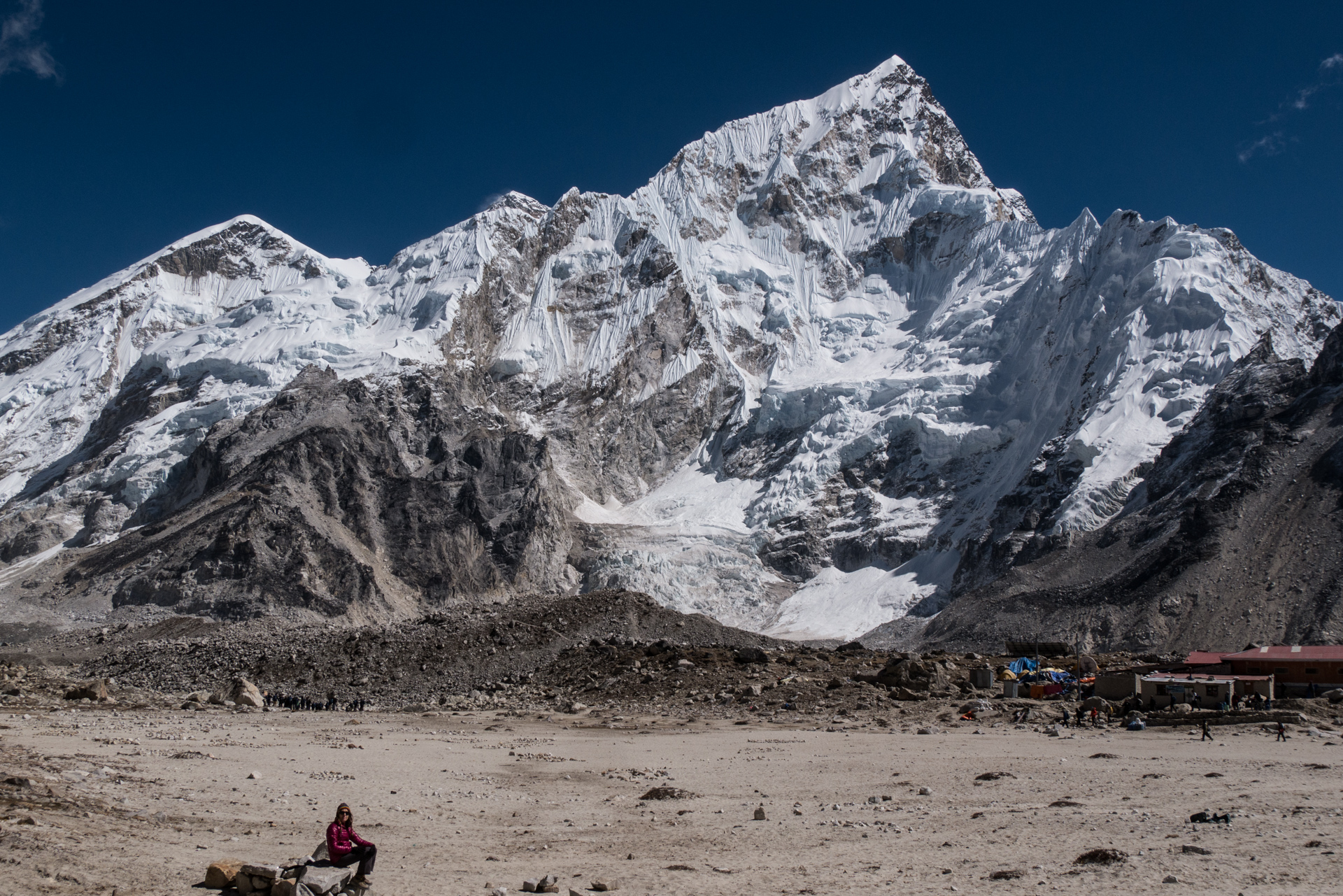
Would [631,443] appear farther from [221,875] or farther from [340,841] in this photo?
[221,875]

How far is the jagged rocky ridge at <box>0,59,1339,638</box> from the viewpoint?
121m

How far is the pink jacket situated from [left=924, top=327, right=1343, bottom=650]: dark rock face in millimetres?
74787

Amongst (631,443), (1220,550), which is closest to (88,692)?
(1220,550)

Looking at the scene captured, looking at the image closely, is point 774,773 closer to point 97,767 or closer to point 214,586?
point 97,767

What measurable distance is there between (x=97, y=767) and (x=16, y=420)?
20585 cm

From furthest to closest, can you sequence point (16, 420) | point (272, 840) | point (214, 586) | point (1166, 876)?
point (16, 420) → point (214, 586) → point (272, 840) → point (1166, 876)

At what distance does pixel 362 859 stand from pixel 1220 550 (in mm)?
88462

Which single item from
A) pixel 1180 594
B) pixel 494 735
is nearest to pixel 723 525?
pixel 1180 594

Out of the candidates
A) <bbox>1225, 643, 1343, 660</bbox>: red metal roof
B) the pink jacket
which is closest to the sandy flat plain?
the pink jacket

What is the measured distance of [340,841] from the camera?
12562mm

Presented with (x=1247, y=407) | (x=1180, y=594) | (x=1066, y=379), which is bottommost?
(x=1180, y=594)

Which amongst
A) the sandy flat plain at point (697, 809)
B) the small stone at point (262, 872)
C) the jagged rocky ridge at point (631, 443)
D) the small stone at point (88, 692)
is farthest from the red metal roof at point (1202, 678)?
the jagged rocky ridge at point (631, 443)

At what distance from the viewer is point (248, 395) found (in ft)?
543

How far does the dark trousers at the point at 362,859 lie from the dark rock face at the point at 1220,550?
74750mm
